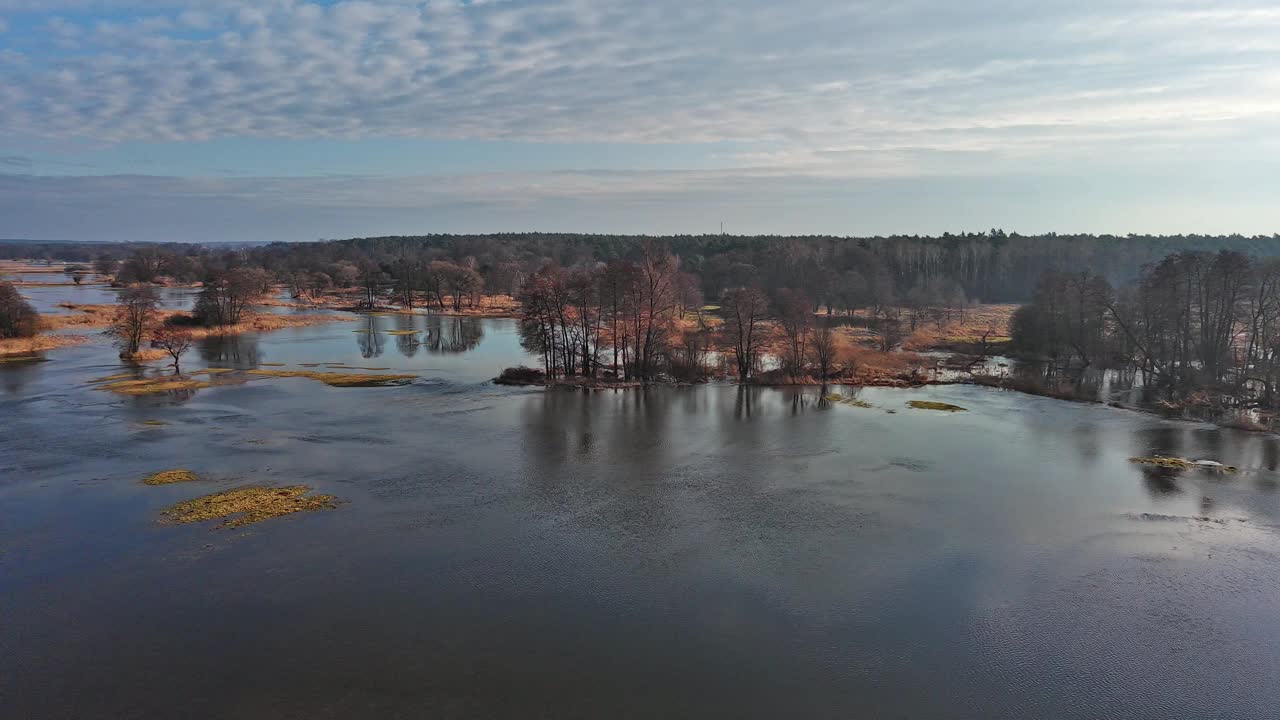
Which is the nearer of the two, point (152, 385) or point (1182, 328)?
point (152, 385)

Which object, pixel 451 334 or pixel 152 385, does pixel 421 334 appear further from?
pixel 152 385

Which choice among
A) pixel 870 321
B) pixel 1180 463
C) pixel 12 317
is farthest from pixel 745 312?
pixel 12 317

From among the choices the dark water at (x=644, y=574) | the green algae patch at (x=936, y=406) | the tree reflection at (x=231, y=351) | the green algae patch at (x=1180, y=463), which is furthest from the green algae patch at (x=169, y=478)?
the green algae patch at (x=1180, y=463)

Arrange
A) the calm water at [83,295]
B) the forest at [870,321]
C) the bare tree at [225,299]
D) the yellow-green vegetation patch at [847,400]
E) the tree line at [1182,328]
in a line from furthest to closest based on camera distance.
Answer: the calm water at [83,295] → the bare tree at [225,299] → the forest at [870,321] → the tree line at [1182,328] → the yellow-green vegetation patch at [847,400]

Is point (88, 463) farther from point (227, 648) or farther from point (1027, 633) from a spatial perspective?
point (1027, 633)

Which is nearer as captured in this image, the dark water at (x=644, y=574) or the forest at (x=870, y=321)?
the dark water at (x=644, y=574)

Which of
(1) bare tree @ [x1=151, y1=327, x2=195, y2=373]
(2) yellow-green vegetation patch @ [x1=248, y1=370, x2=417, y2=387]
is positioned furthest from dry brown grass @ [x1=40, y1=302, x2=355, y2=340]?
(2) yellow-green vegetation patch @ [x1=248, y1=370, x2=417, y2=387]

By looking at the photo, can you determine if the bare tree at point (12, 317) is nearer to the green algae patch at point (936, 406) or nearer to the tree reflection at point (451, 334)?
the tree reflection at point (451, 334)
